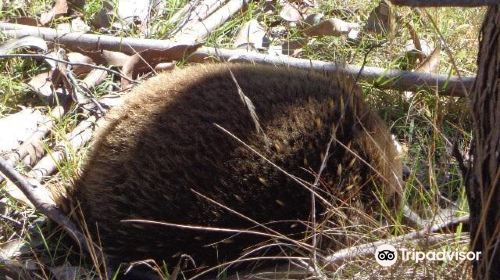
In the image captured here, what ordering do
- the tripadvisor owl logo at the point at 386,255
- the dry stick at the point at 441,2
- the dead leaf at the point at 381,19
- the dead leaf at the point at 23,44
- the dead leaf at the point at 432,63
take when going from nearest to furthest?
the dry stick at the point at 441,2, the tripadvisor owl logo at the point at 386,255, the dead leaf at the point at 23,44, the dead leaf at the point at 432,63, the dead leaf at the point at 381,19

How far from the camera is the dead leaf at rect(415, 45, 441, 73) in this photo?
3.64 meters

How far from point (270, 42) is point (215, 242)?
5.47ft

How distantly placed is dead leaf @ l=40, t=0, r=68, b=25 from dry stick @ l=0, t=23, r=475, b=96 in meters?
0.14

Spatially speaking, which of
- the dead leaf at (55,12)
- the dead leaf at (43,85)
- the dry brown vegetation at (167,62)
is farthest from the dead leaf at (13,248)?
the dead leaf at (55,12)

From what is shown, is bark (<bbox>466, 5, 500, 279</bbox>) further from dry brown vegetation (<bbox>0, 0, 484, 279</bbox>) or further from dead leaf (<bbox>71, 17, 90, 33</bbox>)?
dead leaf (<bbox>71, 17, 90, 33</bbox>)

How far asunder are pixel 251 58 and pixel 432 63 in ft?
2.62

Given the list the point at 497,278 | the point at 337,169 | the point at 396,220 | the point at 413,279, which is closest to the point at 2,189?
the point at 337,169

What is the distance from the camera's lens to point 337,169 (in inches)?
104

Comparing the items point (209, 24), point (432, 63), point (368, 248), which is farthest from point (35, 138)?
point (432, 63)

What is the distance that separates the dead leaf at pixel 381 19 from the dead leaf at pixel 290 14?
36 cm

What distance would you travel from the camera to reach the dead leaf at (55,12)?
3984mm

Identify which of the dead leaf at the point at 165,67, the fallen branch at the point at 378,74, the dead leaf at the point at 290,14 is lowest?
the dead leaf at the point at 165,67

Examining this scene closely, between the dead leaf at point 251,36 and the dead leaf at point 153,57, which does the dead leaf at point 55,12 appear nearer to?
the dead leaf at point 153,57

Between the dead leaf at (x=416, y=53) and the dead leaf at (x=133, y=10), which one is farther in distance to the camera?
the dead leaf at (x=133, y=10)
